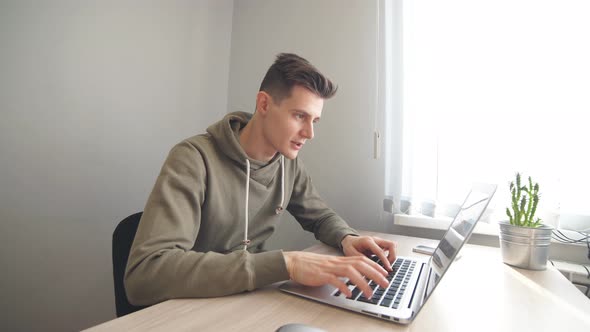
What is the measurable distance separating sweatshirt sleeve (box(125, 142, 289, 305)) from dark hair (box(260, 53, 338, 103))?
455 millimetres

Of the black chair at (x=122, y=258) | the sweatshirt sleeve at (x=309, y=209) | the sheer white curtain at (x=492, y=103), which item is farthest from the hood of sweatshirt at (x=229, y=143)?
the sheer white curtain at (x=492, y=103)

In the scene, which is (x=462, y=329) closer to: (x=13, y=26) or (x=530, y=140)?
(x=530, y=140)

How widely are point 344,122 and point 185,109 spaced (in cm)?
85

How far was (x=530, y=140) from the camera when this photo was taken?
1.04 meters

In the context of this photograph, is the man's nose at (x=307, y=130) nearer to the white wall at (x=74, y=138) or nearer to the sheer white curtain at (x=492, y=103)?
the sheer white curtain at (x=492, y=103)

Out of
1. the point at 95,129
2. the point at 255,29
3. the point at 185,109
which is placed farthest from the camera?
the point at 255,29

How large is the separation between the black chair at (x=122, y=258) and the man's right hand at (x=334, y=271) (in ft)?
1.47

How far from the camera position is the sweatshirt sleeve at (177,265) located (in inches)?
22.1

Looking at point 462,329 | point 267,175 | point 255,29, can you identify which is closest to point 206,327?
point 462,329

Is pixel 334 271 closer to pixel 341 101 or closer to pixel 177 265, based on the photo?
pixel 177 265

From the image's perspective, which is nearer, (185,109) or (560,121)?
(560,121)

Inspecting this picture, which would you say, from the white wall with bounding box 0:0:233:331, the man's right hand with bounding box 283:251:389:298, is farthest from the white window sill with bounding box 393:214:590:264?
the white wall with bounding box 0:0:233:331

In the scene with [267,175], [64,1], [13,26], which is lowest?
[267,175]

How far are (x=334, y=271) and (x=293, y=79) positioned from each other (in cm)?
59
